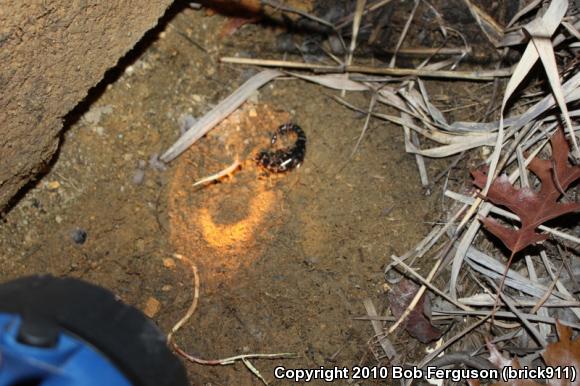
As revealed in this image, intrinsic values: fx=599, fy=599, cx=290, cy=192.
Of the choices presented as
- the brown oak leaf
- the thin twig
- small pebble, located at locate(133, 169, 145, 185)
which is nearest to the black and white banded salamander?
small pebble, located at locate(133, 169, 145, 185)

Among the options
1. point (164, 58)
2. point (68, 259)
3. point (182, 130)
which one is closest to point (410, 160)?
point (182, 130)

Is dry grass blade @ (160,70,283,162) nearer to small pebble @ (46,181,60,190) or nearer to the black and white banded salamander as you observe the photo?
the black and white banded salamander

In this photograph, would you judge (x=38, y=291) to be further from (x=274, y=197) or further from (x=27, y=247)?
(x=274, y=197)

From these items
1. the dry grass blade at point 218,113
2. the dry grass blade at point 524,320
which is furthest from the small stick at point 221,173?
the dry grass blade at point 524,320

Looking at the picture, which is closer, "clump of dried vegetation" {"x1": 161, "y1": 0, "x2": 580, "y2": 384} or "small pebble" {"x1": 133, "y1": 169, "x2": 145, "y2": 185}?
"clump of dried vegetation" {"x1": 161, "y1": 0, "x2": 580, "y2": 384}

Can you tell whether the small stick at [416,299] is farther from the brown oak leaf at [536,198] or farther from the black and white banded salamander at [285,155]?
the black and white banded salamander at [285,155]

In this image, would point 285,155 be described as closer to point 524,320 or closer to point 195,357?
point 195,357

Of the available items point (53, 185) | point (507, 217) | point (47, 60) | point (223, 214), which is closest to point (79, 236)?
point (53, 185)

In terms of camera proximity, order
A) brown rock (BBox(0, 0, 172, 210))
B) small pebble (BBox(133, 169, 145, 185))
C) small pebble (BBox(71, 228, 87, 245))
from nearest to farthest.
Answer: brown rock (BBox(0, 0, 172, 210)), small pebble (BBox(71, 228, 87, 245)), small pebble (BBox(133, 169, 145, 185))
